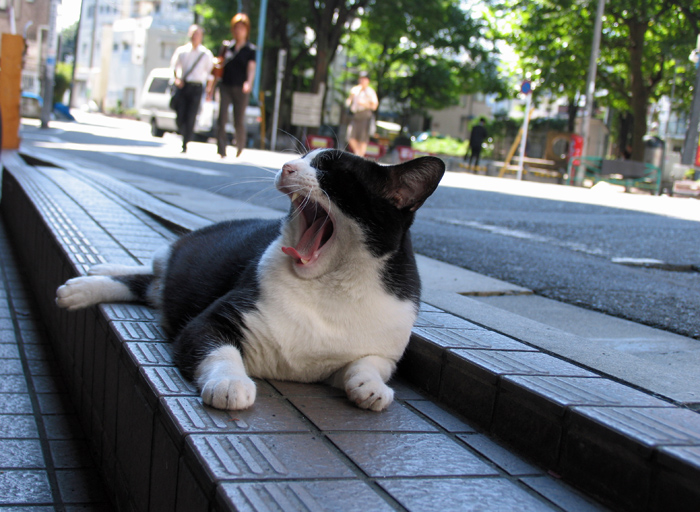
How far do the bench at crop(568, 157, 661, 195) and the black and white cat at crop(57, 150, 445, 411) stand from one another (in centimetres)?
2134

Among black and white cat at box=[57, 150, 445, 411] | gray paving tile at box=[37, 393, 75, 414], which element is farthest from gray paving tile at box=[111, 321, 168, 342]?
gray paving tile at box=[37, 393, 75, 414]

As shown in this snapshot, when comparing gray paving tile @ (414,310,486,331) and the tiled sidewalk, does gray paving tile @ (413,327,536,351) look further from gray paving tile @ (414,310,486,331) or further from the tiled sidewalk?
the tiled sidewalk

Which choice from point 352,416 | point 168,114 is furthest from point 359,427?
point 168,114

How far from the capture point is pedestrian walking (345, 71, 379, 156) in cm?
1739

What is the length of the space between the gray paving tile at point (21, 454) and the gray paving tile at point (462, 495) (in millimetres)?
1364

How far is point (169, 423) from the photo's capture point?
66.7 inches

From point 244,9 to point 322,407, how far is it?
2834cm

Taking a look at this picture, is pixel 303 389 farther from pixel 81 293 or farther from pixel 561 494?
pixel 81 293

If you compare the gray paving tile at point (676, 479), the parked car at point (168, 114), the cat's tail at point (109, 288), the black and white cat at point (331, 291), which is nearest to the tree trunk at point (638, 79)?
the parked car at point (168, 114)

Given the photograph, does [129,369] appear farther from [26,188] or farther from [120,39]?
[120,39]

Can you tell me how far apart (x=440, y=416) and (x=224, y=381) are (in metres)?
0.64

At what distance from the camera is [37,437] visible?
2.60m

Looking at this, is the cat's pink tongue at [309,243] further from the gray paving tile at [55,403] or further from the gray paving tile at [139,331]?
the gray paving tile at [55,403]

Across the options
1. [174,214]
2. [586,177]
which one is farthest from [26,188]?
[586,177]
